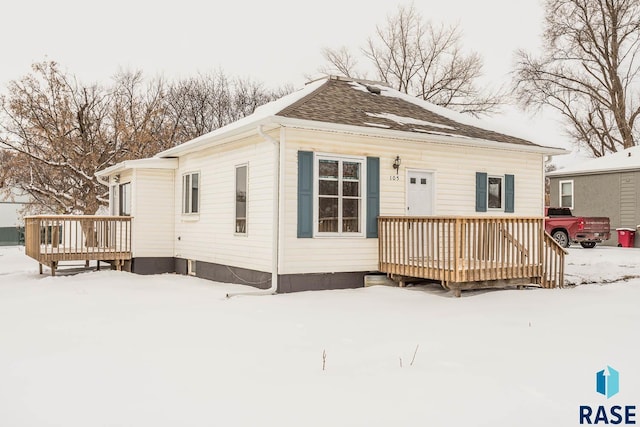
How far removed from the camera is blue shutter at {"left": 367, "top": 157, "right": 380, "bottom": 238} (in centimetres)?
1029

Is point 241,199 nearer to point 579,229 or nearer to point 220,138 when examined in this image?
point 220,138

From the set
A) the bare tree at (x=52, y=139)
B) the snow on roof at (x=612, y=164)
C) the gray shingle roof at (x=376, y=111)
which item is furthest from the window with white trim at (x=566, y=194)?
the bare tree at (x=52, y=139)

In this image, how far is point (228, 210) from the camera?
447 inches

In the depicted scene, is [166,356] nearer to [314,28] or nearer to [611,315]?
[611,315]

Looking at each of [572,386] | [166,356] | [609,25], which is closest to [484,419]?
[572,386]

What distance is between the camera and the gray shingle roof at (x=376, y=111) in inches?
402

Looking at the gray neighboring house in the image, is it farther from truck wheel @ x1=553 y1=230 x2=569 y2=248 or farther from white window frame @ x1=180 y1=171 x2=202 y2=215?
white window frame @ x1=180 y1=171 x2=202 y2=215

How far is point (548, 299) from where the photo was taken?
29.1 ft

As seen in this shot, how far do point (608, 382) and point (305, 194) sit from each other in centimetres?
594

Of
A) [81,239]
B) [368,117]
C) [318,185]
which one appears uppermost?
[368,117]

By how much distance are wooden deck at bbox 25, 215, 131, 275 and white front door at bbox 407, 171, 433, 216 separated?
6995 millimetres

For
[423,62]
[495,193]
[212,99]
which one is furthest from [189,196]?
[212,99]

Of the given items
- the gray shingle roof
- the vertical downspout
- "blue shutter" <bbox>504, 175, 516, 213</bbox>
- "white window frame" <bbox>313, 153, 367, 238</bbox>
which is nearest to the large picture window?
the gray shingle roof

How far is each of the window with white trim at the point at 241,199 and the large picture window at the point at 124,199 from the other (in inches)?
186
